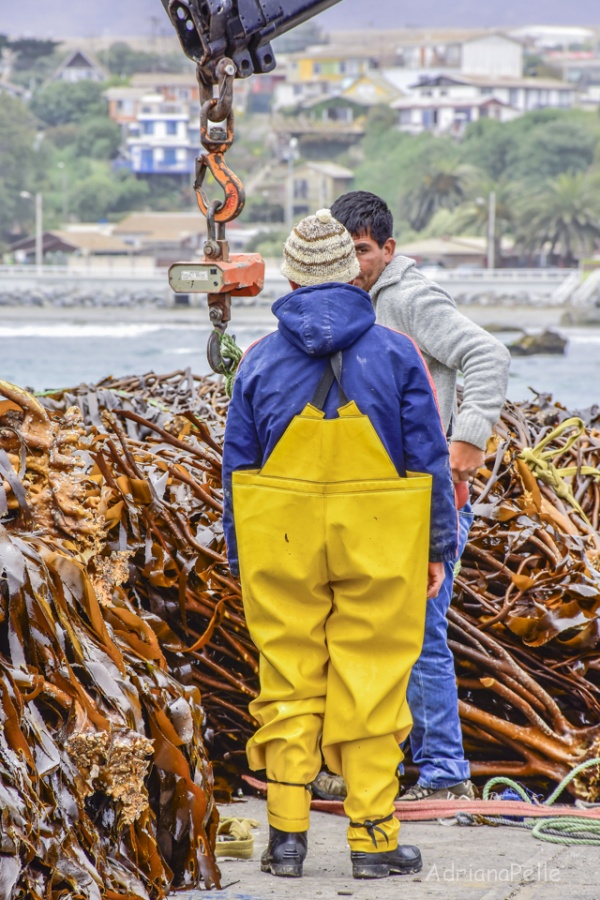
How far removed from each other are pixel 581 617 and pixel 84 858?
1.91m

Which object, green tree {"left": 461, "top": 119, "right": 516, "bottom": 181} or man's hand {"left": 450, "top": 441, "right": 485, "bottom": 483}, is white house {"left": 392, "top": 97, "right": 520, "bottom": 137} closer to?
green tree {"left": 461, "top": 119, "right": 516, "bottom": 181}

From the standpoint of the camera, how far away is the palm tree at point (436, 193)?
10406 cm

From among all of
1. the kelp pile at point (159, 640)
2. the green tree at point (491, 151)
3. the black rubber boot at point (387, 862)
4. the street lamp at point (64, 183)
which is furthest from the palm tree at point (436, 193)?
the black rubber boot at point (387, 862)

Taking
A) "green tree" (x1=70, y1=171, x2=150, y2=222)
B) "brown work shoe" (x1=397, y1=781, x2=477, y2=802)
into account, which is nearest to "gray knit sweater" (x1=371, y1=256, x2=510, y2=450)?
"brown work shoe" (x1=397, y1=781, x2=477, y2=802)

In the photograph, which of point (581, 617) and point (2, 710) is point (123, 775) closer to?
point (2, 710)

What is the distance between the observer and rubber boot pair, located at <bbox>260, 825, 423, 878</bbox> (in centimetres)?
292

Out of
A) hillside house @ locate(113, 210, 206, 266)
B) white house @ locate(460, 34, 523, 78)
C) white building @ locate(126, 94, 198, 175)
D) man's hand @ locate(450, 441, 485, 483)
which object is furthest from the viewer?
white house @ locate(460, 34, 523, 78)

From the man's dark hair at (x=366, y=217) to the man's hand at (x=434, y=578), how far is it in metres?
0.96

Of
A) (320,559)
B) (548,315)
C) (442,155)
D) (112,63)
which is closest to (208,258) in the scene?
(320,559)

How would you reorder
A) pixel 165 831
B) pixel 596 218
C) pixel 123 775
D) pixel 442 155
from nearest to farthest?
1. pixel 123 775
2. pixel 165 831
3. pixel 596 218
4. pixel 442 155

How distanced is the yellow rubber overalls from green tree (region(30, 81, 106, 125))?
477ft

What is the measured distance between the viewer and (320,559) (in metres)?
2.92

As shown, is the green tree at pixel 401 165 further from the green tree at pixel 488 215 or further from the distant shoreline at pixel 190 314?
the distant shoreline at pixel 190 314

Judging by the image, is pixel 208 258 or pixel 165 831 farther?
pixel 208 258
